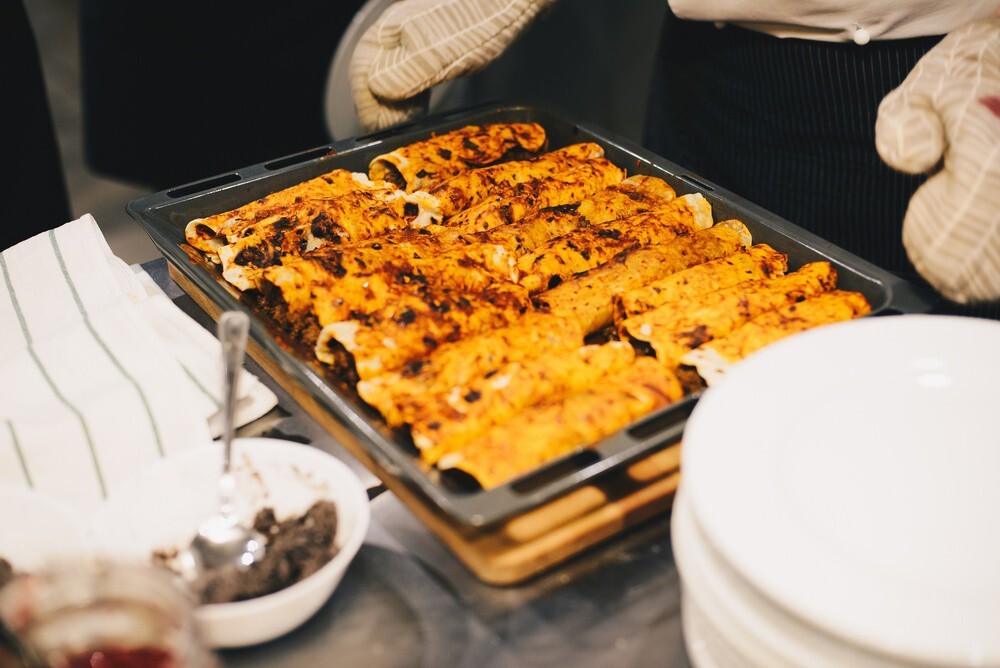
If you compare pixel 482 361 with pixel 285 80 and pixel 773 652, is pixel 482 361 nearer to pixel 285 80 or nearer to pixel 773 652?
pixel 773 652

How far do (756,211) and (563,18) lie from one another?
9.42 ft

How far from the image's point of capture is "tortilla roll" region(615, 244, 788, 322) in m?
2.21

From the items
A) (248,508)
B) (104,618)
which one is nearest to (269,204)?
(248,508)

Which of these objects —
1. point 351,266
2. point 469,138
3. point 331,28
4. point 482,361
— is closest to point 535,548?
point 482,361

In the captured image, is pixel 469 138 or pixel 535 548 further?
pixel 469 138

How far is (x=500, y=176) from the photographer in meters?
2.79

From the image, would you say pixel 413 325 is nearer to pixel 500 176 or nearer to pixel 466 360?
pixel 466 360

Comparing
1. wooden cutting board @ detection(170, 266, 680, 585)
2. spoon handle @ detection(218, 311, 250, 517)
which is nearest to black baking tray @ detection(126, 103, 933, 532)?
wooden cutting board @ detection(170, 266, 680, 585)

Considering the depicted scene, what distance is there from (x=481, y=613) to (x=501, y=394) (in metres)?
0.48

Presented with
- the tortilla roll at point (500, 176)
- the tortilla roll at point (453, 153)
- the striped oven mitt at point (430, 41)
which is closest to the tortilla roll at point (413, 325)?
the tortilla roll at point (500, 176)

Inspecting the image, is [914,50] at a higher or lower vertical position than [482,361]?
higher

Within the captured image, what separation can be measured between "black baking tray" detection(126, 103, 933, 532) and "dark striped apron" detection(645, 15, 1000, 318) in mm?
426

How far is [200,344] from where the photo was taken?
211 cm

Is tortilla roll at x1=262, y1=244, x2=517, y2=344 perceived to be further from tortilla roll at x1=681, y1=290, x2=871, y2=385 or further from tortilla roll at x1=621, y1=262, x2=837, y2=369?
tortilla roll at x1=681, y1=290, x2=871, y2=385
